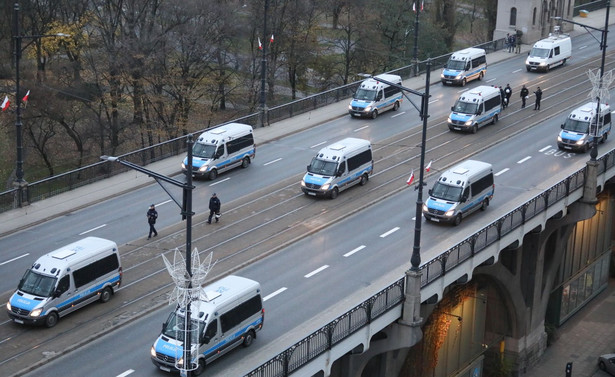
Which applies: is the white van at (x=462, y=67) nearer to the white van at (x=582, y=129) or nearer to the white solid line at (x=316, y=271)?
the white van at (x=582, y=129)

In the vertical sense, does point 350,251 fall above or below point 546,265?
above

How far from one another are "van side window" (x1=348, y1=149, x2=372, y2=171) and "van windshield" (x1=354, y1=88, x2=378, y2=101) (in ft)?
41.1

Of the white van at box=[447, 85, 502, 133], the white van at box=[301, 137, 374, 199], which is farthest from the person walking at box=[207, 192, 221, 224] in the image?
the white van at box=[447, 85, 502, 133]

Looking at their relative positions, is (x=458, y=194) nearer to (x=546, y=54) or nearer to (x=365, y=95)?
(x=365, y=95)

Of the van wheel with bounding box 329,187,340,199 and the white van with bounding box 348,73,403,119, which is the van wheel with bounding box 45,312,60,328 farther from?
the white van with bounding box 348,73,403,119

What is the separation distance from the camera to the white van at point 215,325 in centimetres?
3119

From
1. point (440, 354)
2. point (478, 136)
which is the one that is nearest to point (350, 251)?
point (440, 354)

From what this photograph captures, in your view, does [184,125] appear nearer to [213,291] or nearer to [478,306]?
[478,306]

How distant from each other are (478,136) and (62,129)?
31.7 m

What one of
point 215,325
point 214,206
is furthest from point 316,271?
point 215,325

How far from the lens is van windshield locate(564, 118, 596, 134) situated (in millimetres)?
57409

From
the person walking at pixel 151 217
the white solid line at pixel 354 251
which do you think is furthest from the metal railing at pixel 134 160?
the white solid line at pixel 354 251

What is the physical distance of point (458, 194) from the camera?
4591 cm

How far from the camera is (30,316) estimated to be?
3466 cm
